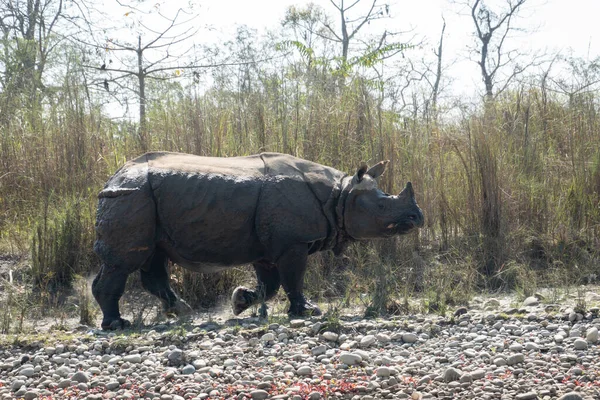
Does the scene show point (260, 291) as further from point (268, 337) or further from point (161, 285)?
point (268, 337)

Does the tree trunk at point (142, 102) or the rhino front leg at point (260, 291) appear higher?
the tree trunk at point (142, 102)

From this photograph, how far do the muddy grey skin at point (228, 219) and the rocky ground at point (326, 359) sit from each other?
2.02 ft

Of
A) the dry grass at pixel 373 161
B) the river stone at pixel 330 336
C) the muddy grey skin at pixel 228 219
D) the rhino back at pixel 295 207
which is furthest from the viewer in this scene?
the dry grass at pixel 373 161

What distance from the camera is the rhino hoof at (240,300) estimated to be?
6906mm

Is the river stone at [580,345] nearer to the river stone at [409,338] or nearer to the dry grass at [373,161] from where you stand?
the river stone at [409,338]

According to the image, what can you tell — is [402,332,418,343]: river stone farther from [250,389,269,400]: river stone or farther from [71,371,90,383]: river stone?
[71,371,90,383]: river stone

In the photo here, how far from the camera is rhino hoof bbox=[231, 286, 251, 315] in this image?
22.7ft

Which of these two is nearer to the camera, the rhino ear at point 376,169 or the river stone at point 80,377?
the river stone at point 80,377

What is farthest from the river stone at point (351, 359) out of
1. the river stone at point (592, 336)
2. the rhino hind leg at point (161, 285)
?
the rhino hind leg at point (161, 285)

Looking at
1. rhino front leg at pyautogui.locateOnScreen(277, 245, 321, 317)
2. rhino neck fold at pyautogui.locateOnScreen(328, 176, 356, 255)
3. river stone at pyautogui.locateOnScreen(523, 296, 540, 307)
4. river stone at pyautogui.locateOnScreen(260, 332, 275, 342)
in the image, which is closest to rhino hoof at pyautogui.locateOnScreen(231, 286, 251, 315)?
rhino front leg at pyautogui.locateOnScreen(277, 245, 321, 317)

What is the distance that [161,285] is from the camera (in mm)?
7023

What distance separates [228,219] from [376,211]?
135cm

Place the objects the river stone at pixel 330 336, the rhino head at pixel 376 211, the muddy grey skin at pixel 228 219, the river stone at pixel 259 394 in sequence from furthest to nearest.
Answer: the rhino head at pixel 376 211, the muddy grey skin at pixel 228 219, the river stone at pixel 330 336, the river stone at pixel 259 394

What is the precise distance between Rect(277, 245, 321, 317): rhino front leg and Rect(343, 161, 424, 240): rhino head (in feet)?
1.85
